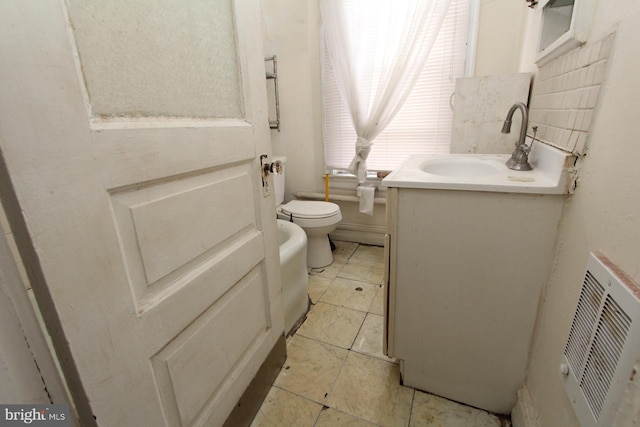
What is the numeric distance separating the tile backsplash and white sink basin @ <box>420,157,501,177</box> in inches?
9.3

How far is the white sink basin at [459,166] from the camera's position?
1394 mm

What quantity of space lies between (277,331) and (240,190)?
26.1 inches

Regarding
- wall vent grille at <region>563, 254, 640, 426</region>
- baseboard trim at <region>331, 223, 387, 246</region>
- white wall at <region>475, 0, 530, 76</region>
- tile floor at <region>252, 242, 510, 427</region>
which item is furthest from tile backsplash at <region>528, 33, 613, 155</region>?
baseboard trim at <region>331, 223, 387, 246</region>

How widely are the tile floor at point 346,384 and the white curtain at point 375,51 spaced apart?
1204 millimetres

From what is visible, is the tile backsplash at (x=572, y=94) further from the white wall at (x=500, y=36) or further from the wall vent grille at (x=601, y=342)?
the white wall at (x=500, y=36)

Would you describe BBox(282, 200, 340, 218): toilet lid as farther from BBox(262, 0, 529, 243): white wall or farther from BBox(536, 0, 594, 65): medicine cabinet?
BBox(536, 0, 594, 65): medicine cabinet

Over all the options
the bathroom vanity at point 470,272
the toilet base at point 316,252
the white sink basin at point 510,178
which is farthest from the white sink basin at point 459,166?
the toilet base at point 316,252

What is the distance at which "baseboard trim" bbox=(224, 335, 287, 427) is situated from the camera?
3.28 feet

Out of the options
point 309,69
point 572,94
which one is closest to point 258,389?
point 572,94

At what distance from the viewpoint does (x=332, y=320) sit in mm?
1646

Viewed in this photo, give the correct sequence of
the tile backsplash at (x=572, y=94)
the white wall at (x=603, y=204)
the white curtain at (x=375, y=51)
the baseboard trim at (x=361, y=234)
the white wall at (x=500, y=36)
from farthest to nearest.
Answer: the baseboard trim at (x=361, y=234) < the white curtain at (x=375, y=51) < the white wall at (x=500, y=36) < the tile backsplash at (x=572, y=94) < the white wall at (x=603, y=204)

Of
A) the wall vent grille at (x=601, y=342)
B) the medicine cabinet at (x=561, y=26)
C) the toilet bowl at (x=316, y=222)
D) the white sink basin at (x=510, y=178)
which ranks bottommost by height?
the toilet bowl at (x=316, y=222)

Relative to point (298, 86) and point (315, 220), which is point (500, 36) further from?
point (315, 220)

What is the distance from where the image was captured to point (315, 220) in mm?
2018
